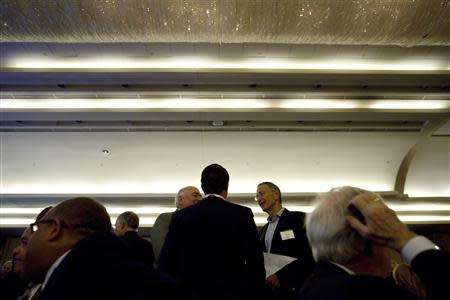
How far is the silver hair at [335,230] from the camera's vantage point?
41.3 inches

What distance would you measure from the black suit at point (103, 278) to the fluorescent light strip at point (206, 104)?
4265mm

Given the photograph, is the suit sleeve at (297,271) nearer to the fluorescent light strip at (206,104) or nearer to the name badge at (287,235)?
the name badge at (287,235)

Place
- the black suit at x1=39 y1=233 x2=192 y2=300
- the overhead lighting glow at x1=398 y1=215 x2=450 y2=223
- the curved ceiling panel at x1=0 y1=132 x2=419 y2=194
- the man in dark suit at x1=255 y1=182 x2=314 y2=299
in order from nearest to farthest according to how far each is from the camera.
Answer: the black suit at x1=39 y1=233 x2=192 y2=300 < the man in dark suit at x1=255 y1=182 x2=314 y2=299 < the curved ceiling panel at x1=0 y1=132 x2=419 y2=194 < the overhead lighting glow at x1=398 y1=215 x2=450 y2=223

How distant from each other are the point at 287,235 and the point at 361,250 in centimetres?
154

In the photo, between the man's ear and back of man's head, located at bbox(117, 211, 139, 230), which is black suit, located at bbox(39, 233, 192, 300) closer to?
the man's ear

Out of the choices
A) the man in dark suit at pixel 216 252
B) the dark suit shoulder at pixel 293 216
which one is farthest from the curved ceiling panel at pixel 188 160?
the man in dark suit at pixel 216 252

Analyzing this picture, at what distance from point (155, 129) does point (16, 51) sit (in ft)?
8.33

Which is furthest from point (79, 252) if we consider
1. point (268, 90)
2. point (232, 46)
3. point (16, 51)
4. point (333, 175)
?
point (333, 175)

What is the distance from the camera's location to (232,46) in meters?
3.83

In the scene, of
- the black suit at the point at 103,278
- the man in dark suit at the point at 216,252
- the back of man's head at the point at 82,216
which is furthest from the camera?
the man in dark suit at the point at 216,252

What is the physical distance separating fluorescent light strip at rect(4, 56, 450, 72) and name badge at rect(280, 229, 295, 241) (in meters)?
2.24

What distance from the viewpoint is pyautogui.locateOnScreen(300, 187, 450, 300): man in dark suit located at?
0.85 meters

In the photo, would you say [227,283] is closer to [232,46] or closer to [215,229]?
[215,229]

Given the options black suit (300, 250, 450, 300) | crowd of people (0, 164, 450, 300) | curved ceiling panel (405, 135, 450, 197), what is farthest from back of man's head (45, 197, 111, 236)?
curved ceiling panel (405, 135, 450, 197)
